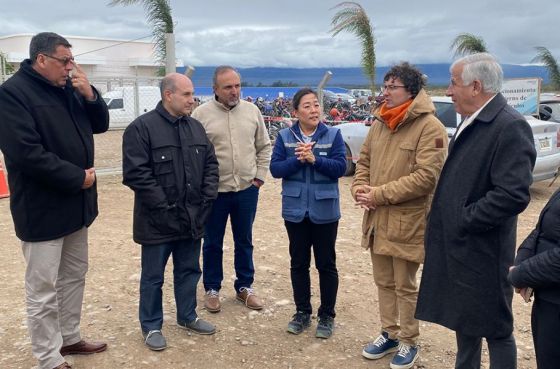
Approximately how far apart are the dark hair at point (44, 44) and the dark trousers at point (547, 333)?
9.82ft

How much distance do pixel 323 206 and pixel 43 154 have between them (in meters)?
1.89

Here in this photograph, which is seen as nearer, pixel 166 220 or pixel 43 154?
pixel 43 154

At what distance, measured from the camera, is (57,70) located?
3336mm

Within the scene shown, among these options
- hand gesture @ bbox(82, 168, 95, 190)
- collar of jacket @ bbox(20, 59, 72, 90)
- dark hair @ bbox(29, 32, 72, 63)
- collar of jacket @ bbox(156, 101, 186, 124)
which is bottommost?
hand gesture @ bbox(82, 168, 95, 190)

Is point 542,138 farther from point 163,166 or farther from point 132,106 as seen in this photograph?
point 132,106

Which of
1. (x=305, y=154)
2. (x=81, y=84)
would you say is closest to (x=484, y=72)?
(x=305, y=154)

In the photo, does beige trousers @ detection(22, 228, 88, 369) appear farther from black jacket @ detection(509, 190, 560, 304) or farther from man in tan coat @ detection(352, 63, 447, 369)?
black jacket @ detection(509, 190, 560, 304)

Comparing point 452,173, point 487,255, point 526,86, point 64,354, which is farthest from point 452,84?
point 526,86

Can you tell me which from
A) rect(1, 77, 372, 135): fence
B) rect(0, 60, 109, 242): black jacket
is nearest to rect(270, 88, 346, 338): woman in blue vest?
rect(0, 60, 109, 242): black jacket

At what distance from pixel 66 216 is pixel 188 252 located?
95 centimetres

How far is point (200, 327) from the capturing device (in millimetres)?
4141

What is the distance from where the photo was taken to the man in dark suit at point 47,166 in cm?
320

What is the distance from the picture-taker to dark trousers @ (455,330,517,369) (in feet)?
9.75

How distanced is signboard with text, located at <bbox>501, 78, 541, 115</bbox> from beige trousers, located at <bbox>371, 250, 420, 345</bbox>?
798cm
